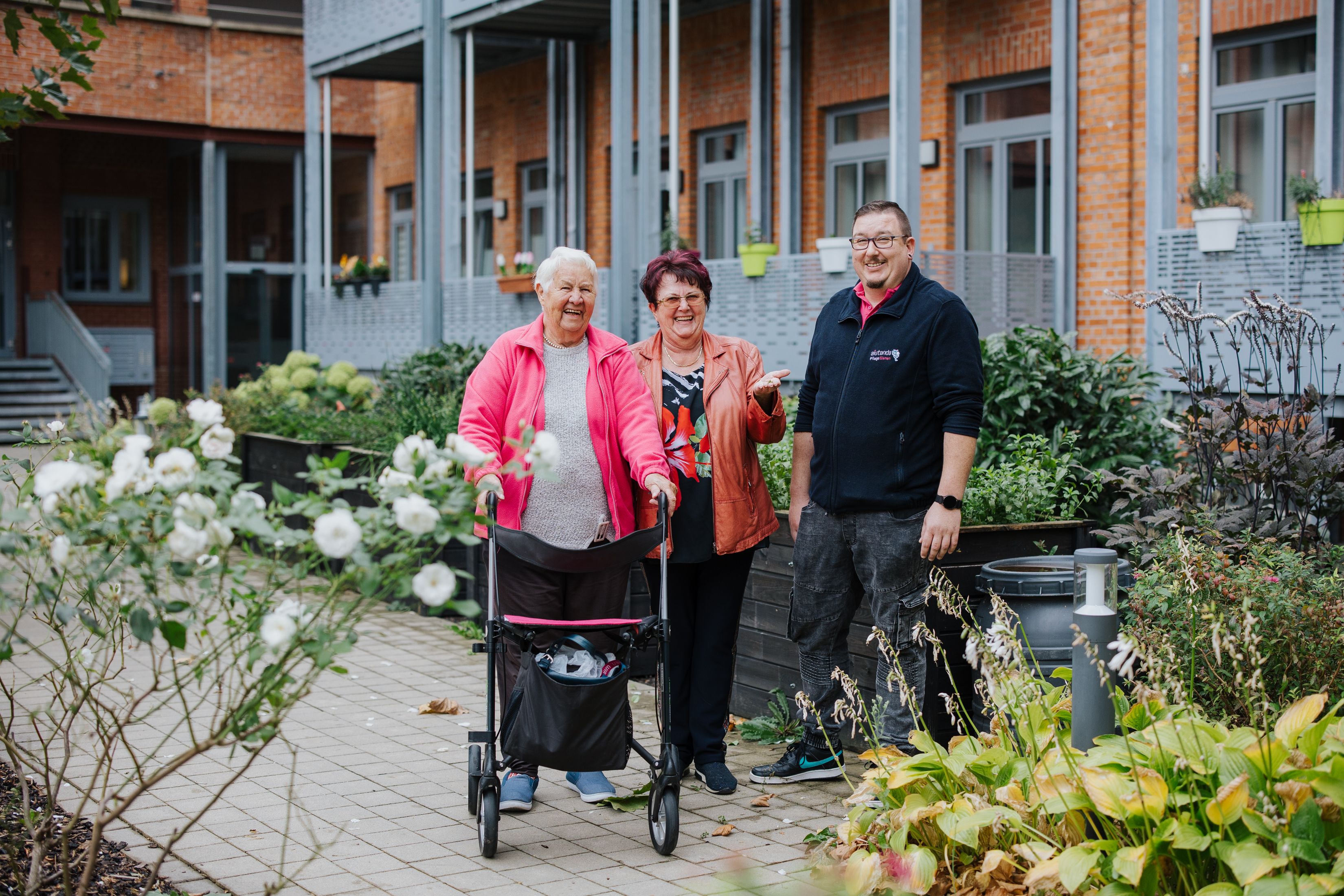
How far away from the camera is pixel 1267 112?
9.74m

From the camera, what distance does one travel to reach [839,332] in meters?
4.85

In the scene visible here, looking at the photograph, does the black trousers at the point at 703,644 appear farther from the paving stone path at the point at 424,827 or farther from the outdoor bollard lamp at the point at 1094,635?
the outdoor bollard lamp at the point at 1094,635

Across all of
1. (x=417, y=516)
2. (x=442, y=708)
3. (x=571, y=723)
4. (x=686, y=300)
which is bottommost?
(x=442, y=708)

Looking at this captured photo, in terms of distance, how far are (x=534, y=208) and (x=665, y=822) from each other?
46.7ft

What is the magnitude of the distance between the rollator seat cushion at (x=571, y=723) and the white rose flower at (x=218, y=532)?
1.57 meters

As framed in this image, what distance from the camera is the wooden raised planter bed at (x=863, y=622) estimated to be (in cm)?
511

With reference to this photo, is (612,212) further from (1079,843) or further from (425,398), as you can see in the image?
(1079,843)

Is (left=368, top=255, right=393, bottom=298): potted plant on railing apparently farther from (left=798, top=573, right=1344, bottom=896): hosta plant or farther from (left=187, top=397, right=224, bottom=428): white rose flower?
(left=187, top=397, right=224, bottom=428): white rose flower

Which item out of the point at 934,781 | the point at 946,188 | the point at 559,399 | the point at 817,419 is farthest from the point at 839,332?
the point at 946,188

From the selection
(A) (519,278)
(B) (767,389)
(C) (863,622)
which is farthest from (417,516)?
(A) (519,278)

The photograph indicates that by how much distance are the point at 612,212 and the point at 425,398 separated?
327 cm

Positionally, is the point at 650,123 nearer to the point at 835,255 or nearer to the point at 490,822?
the point at 835,255

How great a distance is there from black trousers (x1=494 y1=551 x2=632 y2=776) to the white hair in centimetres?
94

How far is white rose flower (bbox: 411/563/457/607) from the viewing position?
2.85 metres
